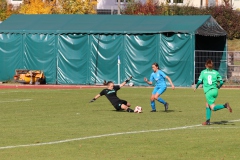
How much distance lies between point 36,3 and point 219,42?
24.6m

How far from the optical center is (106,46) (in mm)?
41625

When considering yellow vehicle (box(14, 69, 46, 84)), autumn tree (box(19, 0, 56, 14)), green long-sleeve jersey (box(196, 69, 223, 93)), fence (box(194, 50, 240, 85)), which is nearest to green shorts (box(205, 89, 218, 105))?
green long-sleeve jersey (box(196, 69, 223, 93))

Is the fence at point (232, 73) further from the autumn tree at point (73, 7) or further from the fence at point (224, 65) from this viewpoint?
the autumn tree at point (73, 7)

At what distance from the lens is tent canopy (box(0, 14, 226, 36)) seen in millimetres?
40500

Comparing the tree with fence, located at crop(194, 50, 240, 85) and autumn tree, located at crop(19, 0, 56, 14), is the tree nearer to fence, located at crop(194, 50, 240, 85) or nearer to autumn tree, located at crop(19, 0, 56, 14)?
autumn tree, located at crop(19, 0, 56, 14)

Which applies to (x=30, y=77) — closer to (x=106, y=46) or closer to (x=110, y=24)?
(x=106, y=46)

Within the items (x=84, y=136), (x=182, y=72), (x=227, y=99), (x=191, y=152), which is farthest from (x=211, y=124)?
(x=182, y=72)

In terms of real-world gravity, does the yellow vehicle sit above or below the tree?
below

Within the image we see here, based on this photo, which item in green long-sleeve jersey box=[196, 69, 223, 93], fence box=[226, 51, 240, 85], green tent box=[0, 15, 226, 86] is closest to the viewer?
green long-sleeve jersey box=[196, 69, 223, 93]

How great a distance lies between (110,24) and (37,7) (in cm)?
2209

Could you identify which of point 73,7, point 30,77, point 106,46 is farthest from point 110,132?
point 73,7

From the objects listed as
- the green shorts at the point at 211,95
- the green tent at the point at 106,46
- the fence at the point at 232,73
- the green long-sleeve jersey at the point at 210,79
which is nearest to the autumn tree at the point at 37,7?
the green tent at the point at 106,46

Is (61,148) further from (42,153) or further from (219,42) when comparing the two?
(219,42)

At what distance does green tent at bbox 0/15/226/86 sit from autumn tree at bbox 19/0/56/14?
1767 cm
